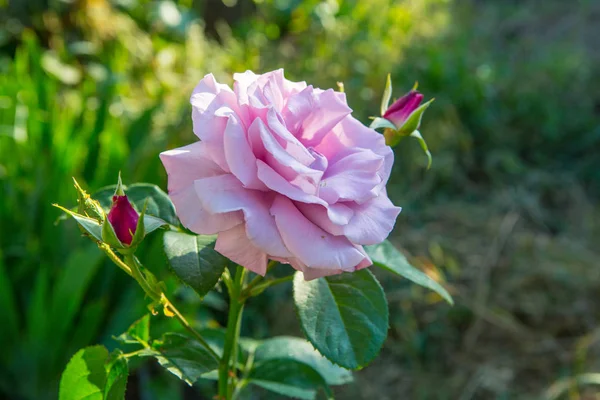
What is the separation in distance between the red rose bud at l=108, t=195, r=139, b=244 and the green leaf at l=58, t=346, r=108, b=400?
142 mm

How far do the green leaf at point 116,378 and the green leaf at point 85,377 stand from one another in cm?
1

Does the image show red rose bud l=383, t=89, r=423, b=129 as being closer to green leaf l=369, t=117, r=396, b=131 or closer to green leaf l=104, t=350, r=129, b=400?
green leaf l=369, t=117, r=396, b=131

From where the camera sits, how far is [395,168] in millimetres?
1722

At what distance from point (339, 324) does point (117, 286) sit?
0.77 metres

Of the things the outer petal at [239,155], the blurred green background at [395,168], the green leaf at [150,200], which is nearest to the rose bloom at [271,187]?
the outer petal at [239,155]

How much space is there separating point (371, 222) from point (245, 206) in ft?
0.25

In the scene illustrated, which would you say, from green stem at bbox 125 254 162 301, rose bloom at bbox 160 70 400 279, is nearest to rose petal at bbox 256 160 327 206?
rose bloom at bbox 160 70 400 279

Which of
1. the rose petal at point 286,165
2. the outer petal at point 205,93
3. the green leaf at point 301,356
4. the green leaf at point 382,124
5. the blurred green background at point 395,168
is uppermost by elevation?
the outer petal at point 205,93

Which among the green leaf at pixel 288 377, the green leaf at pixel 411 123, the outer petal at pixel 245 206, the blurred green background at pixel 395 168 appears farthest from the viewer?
the blurred green background at pixel 395 168

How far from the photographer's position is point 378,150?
0.40 meters

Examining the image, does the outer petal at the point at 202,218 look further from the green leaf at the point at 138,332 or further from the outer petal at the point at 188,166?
the green leaf at the point at 138,332

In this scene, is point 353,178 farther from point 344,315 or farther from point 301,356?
point 301,356

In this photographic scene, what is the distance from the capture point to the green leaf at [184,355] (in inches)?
17.7

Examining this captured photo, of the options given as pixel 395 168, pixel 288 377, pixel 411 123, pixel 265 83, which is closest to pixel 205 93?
pixel 265 83
